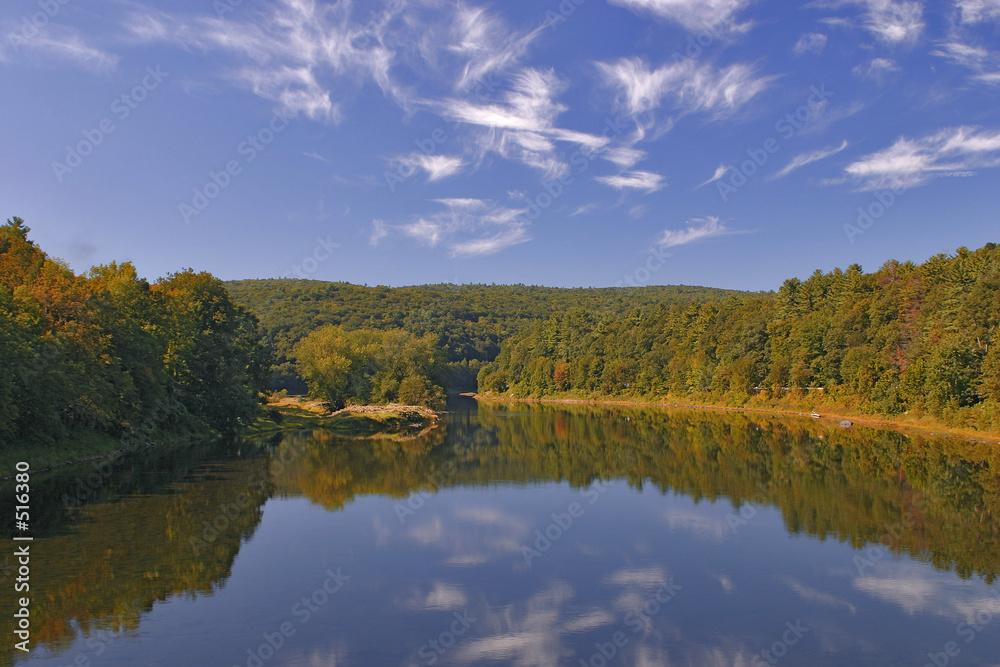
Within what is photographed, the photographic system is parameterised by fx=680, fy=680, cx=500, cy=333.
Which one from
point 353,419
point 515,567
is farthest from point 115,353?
point 515,567

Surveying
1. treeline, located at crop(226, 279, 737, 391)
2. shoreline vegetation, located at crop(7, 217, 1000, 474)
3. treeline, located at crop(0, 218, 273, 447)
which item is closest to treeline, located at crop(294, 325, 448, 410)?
shoreline vegetation, located at crop(7, 217, 1000, 474)

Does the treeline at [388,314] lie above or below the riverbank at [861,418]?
above

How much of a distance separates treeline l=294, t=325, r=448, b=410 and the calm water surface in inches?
1482

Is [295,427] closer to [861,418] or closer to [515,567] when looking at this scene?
[515,567]

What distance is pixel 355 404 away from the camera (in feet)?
228

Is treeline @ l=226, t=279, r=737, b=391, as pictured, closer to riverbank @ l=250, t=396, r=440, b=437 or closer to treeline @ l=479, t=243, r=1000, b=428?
treeline @ l=479, t=243, r=1000, b=428

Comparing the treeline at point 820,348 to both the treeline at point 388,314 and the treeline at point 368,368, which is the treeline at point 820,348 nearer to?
the treeline at point 388,314

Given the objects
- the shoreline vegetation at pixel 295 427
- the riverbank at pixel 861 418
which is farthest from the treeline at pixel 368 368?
the riverbank at pixel 861 418

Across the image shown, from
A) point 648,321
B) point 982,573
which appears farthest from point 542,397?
point 982,573

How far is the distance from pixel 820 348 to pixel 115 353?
217ft

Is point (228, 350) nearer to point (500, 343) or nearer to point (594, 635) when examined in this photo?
point (594, 635)

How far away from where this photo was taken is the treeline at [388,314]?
114m

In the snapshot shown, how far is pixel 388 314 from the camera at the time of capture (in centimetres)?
13888

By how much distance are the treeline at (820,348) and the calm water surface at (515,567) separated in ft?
65.7
